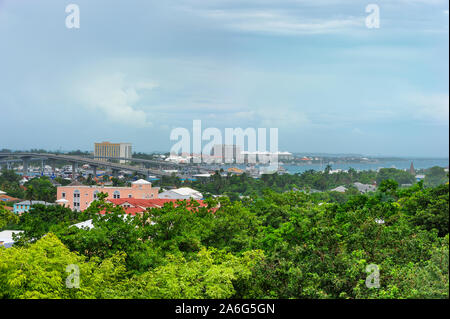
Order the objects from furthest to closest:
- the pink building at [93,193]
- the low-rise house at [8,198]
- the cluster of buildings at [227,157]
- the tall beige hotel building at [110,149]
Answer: the cluster of buildings at [227,157] → the tall beige hotel building at [110,149] → the low-rise house at [8,198] → the pink building at [93,193]

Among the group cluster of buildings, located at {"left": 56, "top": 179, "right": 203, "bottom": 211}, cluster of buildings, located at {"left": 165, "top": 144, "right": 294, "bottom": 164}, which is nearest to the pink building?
cluster of buildings, located at {"left": 56, "top": 179, "right": 203, "bottom": 211}

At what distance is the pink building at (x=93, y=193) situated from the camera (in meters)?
34.0

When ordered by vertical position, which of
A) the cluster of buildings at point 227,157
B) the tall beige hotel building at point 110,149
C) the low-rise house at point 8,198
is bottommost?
the low-rise house at point 8,198

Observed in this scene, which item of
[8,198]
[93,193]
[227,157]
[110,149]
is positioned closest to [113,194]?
[93,193]

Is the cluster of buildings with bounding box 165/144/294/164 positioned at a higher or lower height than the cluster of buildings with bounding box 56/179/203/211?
higher

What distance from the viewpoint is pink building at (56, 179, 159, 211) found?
3400cm

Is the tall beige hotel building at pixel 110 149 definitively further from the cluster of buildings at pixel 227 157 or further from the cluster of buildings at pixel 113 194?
the cluster of buildings at pixel 113 194

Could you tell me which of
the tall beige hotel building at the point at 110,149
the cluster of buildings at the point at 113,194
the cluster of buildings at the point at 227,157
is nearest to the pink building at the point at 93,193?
the cluster of buildings at the point at 113,194

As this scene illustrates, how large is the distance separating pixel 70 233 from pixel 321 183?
145 ft

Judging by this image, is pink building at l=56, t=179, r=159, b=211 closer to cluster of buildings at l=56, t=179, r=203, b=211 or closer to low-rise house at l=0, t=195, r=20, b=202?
cluster of buildings at l=56, t=179, r=203, b=211

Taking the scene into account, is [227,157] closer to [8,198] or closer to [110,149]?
[110,149]

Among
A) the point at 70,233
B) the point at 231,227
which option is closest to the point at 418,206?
the point at 231,227

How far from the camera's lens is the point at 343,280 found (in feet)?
22.3
